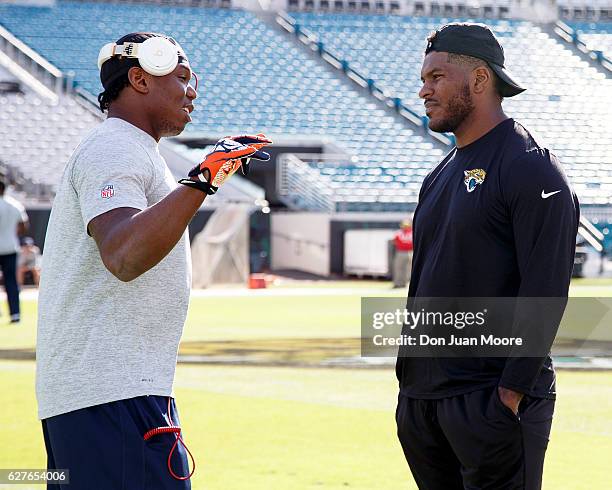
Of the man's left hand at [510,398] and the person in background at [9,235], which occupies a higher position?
the man's left hand at [510,398]

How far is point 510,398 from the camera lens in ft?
11.8

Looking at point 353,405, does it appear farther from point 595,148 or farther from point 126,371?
point 595,148

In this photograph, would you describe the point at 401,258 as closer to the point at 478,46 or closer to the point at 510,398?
the point at 478,46

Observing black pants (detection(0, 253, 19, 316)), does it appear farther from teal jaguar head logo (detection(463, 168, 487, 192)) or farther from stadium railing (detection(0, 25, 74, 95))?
stadium railing (detection(0, 25, 74, 95))

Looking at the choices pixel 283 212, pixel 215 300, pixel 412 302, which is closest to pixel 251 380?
pixel 412 302

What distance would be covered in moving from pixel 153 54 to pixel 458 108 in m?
1.07

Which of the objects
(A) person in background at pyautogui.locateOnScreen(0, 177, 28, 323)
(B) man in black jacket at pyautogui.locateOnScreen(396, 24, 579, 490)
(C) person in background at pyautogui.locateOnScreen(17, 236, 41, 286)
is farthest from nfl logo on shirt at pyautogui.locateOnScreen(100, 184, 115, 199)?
(C) person in background at pyautogui.locateOnScreen(17, 236, 41, 286)

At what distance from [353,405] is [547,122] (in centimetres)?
2933

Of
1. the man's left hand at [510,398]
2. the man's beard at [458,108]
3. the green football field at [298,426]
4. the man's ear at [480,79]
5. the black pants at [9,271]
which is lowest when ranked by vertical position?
the black pants at [9,271]

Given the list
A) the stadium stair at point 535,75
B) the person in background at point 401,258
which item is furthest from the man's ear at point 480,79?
the stadium stair at point 535,75

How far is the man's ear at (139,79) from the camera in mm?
3570

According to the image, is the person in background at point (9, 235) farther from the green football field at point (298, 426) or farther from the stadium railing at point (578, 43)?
the stadium railing at point (578, 43)

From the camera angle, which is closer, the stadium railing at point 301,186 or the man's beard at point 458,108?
the man's beard at point 458,108

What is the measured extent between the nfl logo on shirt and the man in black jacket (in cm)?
116
